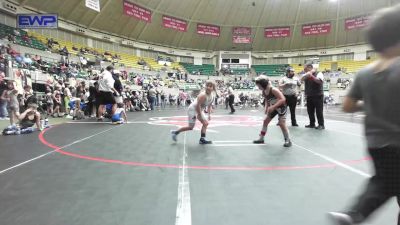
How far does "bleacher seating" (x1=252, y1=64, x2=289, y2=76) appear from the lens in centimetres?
4420

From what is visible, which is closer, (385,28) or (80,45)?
(385,28)

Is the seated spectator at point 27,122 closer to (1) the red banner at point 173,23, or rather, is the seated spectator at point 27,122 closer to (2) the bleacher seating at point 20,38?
(2) the bleacher seating at point 20,38

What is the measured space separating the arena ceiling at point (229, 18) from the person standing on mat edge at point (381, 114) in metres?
32.1

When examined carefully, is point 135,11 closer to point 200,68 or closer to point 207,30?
point 207,30

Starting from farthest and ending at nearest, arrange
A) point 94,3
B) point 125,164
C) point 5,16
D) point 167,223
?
point 5,16 → point 94,3 → point 125,164 → point 167,223

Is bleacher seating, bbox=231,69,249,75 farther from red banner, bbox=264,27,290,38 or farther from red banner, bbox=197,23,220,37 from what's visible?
red banner, bbox=197,23,220,37

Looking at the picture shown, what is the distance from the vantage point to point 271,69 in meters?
45.5

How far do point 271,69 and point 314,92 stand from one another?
127ft

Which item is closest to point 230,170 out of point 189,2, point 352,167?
point 352,167

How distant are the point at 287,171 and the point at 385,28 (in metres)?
2.23

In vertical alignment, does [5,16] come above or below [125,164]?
above

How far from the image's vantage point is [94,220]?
2.04 meters

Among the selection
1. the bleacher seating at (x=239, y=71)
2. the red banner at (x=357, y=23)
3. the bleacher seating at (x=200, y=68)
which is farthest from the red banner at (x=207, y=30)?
the red banner at (x=357, y=23)

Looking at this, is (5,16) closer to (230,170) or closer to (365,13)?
(230,170)
